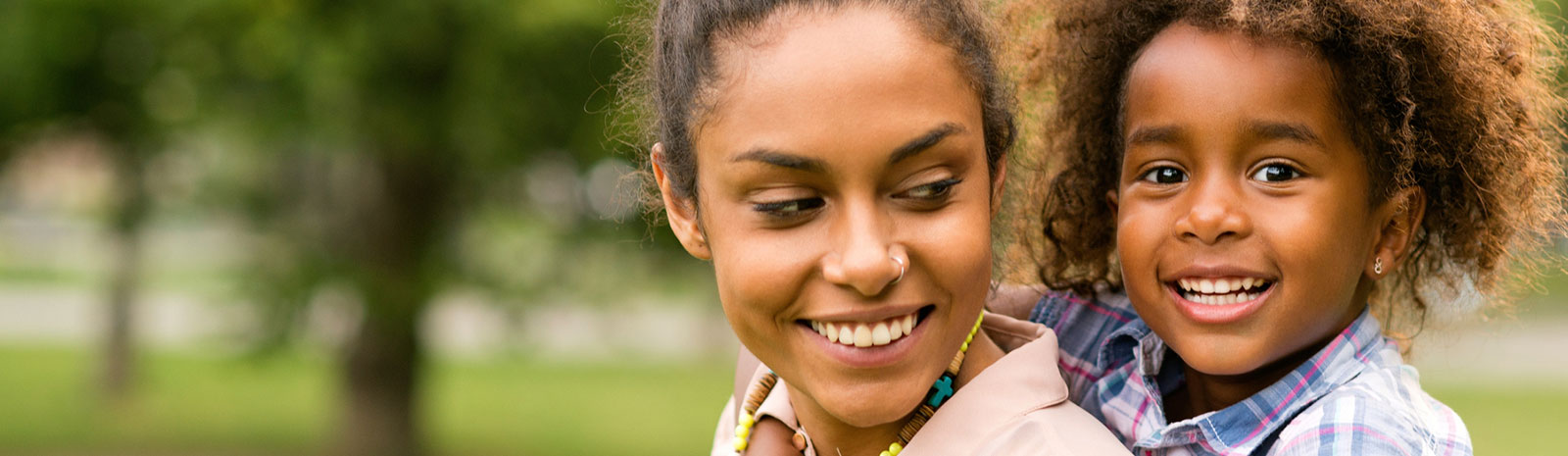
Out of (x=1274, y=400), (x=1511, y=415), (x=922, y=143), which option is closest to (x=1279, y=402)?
(x=1274, y=400)

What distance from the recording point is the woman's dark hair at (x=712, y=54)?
6.86 feet

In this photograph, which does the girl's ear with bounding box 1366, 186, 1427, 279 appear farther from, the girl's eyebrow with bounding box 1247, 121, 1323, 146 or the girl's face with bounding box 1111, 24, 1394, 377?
the girl's eyebrow with bounding box 1247, 121, 1323, 146

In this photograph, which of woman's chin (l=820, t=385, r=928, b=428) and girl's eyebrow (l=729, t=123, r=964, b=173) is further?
woman's chin (l=820, t=385, r=928, b=428)

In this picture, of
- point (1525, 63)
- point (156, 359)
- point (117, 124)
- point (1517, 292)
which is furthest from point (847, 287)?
point (156, 359)

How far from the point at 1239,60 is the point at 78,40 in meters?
6.47

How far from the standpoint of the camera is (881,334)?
6.82ft

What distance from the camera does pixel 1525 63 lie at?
262 centimetres

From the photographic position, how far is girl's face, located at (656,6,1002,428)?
6.51 ft

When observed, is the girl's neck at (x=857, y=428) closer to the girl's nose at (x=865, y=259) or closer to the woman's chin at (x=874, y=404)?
the woman's chin at (x=874, y=404)

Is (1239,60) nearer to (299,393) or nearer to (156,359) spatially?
(299,393)

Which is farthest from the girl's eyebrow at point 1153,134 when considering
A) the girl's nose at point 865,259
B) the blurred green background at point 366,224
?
the blurred green background at point 366,224

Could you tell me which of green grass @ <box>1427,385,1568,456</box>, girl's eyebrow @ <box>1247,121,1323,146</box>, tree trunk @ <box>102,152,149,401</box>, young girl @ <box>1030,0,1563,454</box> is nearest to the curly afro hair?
young girl @ <box>1030,0,1563,454</box>

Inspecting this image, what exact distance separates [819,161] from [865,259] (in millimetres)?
153

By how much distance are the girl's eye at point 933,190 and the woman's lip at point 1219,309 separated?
569mm
